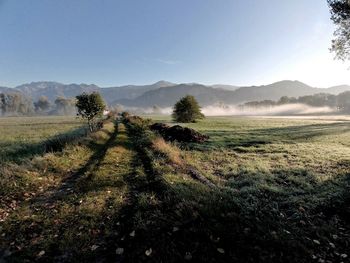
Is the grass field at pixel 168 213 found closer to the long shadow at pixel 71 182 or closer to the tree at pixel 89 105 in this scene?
the long shadow at pixel 71 182

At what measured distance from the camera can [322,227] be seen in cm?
862

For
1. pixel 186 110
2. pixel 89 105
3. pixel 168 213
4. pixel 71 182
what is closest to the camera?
pixel 168 213

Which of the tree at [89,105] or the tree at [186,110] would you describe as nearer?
the tree at [89,105]

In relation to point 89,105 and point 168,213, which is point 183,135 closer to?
point 89,105

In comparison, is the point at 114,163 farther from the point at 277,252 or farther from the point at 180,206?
the point at 277,252

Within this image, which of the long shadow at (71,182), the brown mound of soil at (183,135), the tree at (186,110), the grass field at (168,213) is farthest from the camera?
the tree at (186,110)

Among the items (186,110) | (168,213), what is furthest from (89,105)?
(168,213)

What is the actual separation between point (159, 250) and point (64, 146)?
17246 millimetres

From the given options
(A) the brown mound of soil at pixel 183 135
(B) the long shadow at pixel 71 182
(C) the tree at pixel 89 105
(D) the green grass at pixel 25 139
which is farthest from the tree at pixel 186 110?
(B) the long shadow at pixel 71 182

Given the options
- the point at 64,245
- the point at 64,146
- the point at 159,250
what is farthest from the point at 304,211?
the point at 64,146

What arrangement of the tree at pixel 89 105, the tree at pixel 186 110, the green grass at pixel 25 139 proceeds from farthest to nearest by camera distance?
the tree at pixel 186 110, the tree at pixel 89 105, the green grass at pixel 25 139

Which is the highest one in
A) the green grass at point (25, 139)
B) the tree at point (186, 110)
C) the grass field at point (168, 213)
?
the tree at point (186, 110)

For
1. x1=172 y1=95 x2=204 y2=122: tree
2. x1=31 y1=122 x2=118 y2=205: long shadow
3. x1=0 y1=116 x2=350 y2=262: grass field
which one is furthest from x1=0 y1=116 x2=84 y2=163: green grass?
x1=172 y1=95 x2=204 y2=122: tree

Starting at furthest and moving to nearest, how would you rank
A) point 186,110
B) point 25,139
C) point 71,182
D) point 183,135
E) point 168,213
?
1. point 186,110
2. point 25,139
3. point 183,135
4. point 71,182
5. point 168,213
